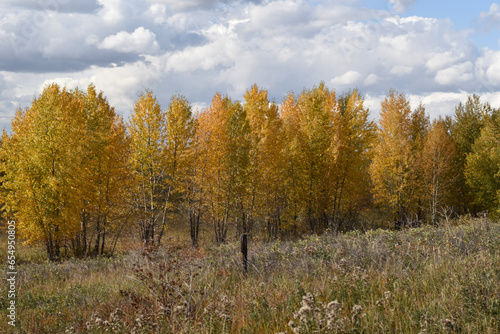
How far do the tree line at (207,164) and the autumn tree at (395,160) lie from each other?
0.11 metres

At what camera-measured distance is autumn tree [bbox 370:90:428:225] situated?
103 ft

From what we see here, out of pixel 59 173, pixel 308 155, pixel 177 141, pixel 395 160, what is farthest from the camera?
pixel 395 160

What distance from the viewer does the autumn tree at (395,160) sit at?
1236 inches

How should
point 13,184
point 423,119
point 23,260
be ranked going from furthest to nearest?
1. point 423,119
2. point 23,260
3. point 13,184

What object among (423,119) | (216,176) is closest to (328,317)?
(216,176)

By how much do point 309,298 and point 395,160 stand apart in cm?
2956

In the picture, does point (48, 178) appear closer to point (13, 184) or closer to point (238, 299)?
point (13, 184)

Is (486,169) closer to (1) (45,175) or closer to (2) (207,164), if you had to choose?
(2) (207,164)

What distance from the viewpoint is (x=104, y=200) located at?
869 inches

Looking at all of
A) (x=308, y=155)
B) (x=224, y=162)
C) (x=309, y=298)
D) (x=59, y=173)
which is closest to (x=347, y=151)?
(x=308, y=155)

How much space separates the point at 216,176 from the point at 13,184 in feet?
38.0

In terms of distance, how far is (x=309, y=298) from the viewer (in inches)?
163

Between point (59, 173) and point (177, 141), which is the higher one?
point (177, 141)

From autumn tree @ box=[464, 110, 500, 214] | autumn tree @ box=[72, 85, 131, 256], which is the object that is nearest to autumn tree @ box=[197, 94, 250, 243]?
autumn tree @ box=[72, 85, 131, 256]
